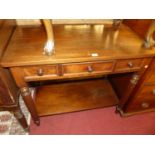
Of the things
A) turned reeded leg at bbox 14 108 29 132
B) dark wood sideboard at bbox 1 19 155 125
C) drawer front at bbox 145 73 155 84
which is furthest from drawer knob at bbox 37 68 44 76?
drawer front at bbox 145 73 155 84

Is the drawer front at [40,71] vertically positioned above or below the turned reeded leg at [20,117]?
→ above

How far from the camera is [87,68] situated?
94 centimetres

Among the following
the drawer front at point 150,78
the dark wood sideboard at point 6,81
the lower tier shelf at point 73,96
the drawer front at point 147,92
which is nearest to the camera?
the dark wood sideboard at point 6,81

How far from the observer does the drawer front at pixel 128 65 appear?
0.98 metres

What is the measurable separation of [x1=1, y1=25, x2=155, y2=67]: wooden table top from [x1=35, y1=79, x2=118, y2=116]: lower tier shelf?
2.33ft

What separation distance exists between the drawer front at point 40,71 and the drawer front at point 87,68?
0.07 metres

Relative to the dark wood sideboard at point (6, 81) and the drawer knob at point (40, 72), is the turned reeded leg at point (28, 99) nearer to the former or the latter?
the dark wood sideboard at point (6, 81)

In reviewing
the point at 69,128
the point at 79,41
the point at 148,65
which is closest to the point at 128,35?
the point at 148,65

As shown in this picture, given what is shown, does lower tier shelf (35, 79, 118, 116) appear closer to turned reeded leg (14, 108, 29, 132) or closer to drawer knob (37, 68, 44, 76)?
turned reeded leg (14, 108, 29, 132)

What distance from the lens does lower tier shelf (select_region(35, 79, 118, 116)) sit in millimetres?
1428

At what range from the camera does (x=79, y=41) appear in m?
1.00

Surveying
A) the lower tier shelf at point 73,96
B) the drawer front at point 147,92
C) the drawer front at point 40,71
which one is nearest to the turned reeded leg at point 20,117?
the lower tier shelf at point 73,96
